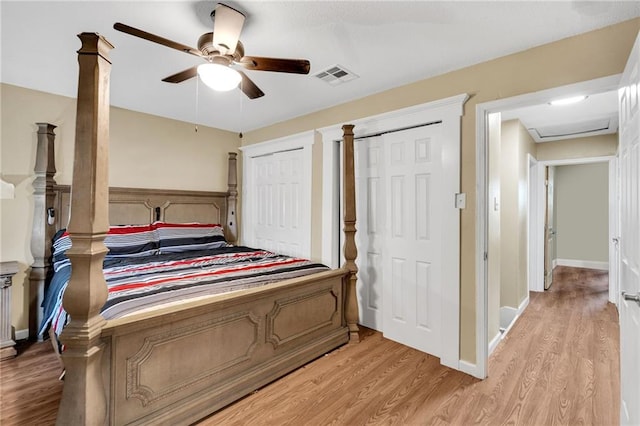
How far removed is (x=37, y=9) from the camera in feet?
5.76

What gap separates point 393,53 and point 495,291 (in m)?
2.35

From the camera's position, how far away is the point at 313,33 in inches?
78.0

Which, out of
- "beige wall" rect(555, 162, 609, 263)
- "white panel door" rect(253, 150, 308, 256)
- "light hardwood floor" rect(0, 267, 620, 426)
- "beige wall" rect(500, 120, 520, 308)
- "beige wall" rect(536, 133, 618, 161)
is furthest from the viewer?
"beige wall" rect(555, 162, 609, 263)

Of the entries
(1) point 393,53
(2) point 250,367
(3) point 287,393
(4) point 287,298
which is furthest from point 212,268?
(1) point 393,53

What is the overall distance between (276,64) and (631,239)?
80.9 inches

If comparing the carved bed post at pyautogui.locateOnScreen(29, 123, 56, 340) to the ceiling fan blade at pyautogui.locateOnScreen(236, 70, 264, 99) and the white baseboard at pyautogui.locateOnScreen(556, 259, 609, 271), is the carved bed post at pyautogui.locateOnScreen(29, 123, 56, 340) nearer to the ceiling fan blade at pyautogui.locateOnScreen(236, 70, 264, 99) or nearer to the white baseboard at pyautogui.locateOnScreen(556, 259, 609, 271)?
the ceiling fan blade at pyautogui.locateOnScreen(236, 70, 264, 99)

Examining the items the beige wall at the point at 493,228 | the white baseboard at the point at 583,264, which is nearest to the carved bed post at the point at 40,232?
the beige wall at the point at 493,228

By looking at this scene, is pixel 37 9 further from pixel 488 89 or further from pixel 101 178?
pixel 488 89

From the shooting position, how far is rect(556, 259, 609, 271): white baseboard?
6477 millimetres

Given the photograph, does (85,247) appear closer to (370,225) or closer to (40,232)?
(40,232)

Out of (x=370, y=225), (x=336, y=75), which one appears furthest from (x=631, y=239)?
(x=336, y=75)

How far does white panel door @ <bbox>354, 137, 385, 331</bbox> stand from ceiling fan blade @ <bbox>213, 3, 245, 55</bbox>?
5.88 ft

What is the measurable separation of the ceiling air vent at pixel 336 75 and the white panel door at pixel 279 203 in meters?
1.21

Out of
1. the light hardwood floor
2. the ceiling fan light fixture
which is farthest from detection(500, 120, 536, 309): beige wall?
the ceiling fan light fixture
